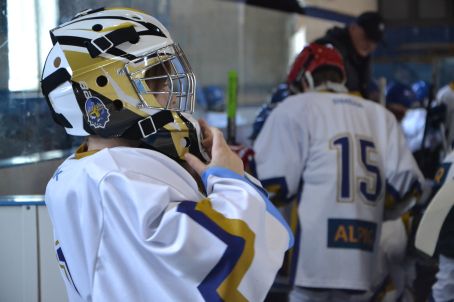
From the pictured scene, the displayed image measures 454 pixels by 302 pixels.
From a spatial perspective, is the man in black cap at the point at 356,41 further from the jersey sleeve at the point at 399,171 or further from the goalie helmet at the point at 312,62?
the jersey sleeve at the point at 399,171

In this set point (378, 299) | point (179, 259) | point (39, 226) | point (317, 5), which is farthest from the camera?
point (317, 5)

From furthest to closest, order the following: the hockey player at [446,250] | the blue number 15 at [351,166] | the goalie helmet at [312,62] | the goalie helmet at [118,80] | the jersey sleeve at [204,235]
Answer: the goalie helmet at [312,62] < the blue number 15 at [351,166] < the hockey player at [446,250] < the goalie helmet at [118,80] < the jersey sleeve at [204,235]

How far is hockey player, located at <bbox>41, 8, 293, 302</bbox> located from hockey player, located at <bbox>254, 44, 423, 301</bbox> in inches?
47.9

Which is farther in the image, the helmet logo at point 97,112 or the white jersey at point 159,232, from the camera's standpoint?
the helmet logo at point 97,112

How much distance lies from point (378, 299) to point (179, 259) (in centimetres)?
177

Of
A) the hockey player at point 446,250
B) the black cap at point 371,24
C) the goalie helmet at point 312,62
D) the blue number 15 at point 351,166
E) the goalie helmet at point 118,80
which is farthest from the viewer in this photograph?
the black cap at point 371,24

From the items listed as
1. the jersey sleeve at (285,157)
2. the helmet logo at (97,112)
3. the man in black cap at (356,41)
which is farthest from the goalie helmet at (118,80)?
the man in black cap at (356,41)

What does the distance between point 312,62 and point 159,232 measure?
1788 mm

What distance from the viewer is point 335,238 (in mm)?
2498

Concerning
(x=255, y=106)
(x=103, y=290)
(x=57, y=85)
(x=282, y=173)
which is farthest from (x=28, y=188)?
(x=255, y=106)

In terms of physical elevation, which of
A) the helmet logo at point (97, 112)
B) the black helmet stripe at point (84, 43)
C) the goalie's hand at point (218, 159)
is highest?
the black helmet stripe at point (84, 43)

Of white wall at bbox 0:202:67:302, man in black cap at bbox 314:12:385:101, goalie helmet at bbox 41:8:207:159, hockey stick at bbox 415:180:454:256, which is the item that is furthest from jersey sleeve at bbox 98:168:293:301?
man in black cap at bbox 314:12:385:101

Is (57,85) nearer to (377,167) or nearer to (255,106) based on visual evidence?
(377,167)

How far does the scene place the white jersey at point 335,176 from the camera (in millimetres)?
2486
